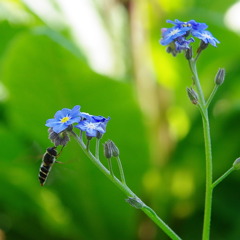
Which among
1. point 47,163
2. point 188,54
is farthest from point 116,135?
point 188,54

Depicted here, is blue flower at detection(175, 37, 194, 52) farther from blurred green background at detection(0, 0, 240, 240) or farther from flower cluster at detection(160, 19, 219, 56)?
blurred green background at detection(0, 0, 240, 240)

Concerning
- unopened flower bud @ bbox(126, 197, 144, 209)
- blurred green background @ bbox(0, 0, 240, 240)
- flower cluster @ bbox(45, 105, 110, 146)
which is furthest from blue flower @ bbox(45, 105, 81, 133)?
blurred green background @ bbox(0, 0, 240, 240)

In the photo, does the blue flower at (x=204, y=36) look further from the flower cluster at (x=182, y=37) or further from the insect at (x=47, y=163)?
the insect at (x=47, y=163)

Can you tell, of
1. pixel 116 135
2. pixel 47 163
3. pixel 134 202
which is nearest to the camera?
pixel 134 202

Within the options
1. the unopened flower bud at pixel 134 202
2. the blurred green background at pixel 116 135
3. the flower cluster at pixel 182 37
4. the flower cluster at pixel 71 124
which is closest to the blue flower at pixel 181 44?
the flower cluster at pixel 182 37

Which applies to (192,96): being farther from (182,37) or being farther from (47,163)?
(47,163)

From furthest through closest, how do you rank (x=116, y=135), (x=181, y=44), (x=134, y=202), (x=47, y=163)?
(x=116, y=135)
(x=47, y=163)
(x=181, y=44)
(x=134, y=202)

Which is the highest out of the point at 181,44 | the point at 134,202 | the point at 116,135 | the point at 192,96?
the point at 116,135
